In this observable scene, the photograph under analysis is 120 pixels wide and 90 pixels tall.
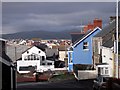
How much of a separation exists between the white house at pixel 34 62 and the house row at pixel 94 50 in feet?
23.1

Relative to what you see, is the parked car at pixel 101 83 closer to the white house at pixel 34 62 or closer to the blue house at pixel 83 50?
the blue house at pixel 83 50

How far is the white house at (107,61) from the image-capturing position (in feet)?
71.9

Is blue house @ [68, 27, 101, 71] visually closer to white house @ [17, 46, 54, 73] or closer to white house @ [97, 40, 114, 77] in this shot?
white house @ [97, 40, 114, 77]

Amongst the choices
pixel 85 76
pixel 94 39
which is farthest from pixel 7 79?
pixel 94 39

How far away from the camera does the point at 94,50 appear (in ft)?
99.1

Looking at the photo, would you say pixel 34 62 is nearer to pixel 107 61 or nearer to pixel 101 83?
pixel 107 61

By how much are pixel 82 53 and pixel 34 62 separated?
1150 cm

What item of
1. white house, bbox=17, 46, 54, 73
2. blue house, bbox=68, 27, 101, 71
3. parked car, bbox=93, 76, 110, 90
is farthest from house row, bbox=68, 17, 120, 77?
parked car, bbox=93, 76, 110, 90

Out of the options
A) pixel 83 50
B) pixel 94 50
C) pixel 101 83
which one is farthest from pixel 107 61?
pixel 83 50

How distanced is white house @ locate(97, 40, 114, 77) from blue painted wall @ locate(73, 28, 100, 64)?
693 centimetres

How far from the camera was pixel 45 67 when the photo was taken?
4472cm

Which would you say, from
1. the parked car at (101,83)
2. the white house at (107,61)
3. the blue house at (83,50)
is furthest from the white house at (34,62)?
the parked car at (101,83)

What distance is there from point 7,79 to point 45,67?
118ft

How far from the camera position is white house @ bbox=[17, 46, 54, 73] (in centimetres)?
4228
